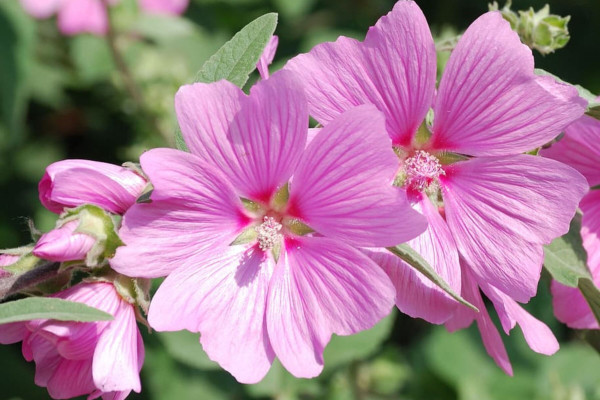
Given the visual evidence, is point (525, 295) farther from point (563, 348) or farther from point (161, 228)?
point (563, 348)

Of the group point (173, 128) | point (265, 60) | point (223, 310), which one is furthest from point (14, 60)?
point (223, 310)

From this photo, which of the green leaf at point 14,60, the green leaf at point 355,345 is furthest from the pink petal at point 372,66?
the green leaf at point 14,60

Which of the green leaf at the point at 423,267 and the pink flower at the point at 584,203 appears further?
the pink flower at the point at 584,203

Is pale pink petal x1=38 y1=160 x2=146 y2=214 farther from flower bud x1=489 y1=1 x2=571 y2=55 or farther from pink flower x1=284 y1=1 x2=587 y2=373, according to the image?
flower bud x1=489 y1=1 x2=571 y2=55

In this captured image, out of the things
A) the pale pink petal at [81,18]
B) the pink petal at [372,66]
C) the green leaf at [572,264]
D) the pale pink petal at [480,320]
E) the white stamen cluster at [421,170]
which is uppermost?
the pink petal at [372,66]

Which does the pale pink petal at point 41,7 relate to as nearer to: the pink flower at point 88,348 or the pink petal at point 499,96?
the pink flower at point 88,348

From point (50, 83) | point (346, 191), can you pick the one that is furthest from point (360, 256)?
point (50, 83)
